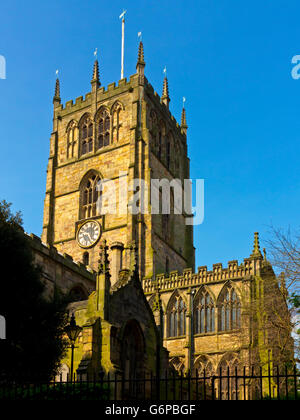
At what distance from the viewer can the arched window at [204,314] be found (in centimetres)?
A: 4475

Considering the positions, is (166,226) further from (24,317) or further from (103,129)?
(24,317)

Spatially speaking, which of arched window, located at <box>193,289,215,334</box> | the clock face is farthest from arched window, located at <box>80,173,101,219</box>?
arched window, located at <box>193,289,215,334</box>

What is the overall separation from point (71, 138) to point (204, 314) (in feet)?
81.0

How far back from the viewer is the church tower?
5164 centimetres

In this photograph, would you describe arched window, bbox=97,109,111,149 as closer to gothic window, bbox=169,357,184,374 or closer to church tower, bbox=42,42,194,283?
church tower, bbox=42,42,194,283

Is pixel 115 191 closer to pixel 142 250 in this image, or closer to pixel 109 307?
pixel 142 250

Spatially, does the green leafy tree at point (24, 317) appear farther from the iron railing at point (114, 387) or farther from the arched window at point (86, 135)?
the arched window at point (86, 135)

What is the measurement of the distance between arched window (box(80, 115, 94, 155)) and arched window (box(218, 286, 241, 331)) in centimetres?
2157

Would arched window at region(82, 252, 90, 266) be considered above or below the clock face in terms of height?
below

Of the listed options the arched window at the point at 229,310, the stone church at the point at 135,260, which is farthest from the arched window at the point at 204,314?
the arched window at the point at 229,310

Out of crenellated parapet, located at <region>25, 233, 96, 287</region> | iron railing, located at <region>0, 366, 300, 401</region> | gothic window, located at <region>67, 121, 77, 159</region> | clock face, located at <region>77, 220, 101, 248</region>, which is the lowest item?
iron railing, located at <region>0, 366, 300, 401</region>

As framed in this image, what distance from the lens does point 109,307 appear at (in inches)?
963
